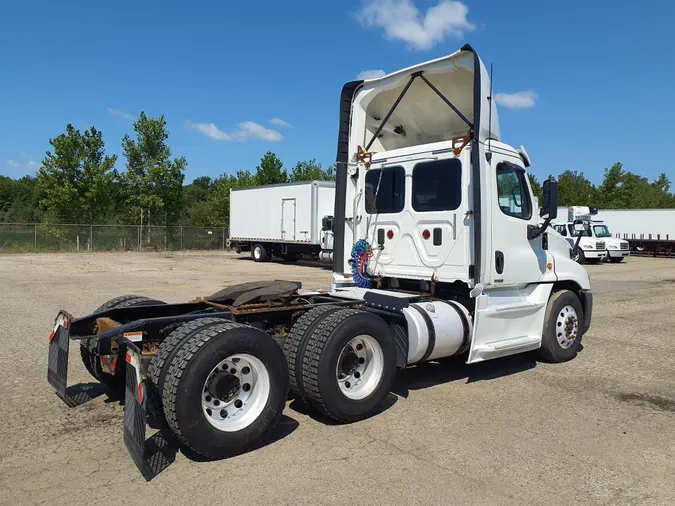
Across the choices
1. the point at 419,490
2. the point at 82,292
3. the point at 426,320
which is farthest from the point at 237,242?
the point at 419,490

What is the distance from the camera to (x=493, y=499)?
11.9ft

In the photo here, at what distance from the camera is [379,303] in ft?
19.1

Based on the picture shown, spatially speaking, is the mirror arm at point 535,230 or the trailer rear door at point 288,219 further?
the trailer rear door at point 288,219

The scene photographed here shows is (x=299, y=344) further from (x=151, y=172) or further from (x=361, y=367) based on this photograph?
(x=151, y=172)

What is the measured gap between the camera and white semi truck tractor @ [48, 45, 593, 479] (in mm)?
4191

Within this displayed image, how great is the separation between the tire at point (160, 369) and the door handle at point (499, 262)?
3641mm

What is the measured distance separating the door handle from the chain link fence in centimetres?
3336

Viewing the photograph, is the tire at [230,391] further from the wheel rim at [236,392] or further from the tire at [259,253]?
the tire at [259,253]

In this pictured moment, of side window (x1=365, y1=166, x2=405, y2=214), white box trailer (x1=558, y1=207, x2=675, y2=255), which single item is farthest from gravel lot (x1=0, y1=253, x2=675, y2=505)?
white box trailer (x1=558, y1=207, x2=675, y2=255)

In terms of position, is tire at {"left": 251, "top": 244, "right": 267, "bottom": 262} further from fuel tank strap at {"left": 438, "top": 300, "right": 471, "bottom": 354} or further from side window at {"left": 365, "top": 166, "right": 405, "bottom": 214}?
fuel tank strap at {"left": 438, "top": 300, "right": 471, "bottom": 354}

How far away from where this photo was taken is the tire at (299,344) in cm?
490

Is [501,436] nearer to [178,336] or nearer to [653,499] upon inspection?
[653,499]

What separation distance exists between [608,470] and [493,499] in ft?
3.59

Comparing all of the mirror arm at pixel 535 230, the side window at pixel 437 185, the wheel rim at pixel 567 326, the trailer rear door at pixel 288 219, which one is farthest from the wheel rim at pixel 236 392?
the trailer rear door at pixel 288 219
